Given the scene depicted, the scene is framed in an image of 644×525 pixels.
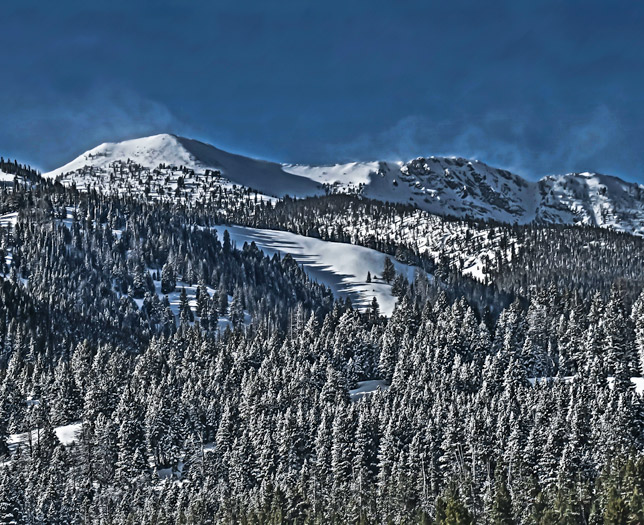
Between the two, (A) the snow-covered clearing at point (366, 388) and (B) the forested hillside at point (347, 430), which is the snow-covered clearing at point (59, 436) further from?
(A) the snow-covered clearing at point (366, 388)

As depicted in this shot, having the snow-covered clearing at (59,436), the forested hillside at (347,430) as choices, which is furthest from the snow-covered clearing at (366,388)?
the snow-covered clearing at (59,436)

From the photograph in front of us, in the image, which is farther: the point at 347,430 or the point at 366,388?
the point at 366,388

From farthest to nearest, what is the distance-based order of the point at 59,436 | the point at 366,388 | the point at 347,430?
the point at 366,388 → the point at 59,436 → the point at 347,430

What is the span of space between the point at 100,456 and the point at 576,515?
79.5 meters

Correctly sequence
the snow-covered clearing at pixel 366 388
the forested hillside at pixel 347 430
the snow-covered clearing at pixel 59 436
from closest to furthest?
the forested hillside at pixel 347 430 → the snow-covered clearing at pixel 59 436 → the snow-covered clearing at pixel 366 388

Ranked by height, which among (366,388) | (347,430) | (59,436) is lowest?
(59,436)

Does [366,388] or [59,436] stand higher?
[366,388]

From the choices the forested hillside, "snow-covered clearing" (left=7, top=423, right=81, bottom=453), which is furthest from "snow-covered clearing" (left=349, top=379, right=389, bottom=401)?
"snow-covered clearing" (left=7, top=423, right=81, bottom=453)

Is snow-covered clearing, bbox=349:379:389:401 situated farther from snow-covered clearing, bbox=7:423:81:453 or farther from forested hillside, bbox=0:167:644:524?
snow-covered clearing, bbox=7:423:81:453

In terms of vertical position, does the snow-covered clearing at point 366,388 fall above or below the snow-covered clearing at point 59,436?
above

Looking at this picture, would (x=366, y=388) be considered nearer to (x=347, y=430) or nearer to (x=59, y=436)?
(x=347, y=430)

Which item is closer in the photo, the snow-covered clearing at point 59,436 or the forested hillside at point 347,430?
the forested hillside at point 347,430

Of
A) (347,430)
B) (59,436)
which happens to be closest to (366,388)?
(347,430)

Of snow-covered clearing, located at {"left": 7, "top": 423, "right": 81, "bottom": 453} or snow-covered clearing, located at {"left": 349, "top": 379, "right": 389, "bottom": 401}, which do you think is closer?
snow-covered clearing, located at {"left": 7, "top": 423, "right": 81, "bottom": 453}
